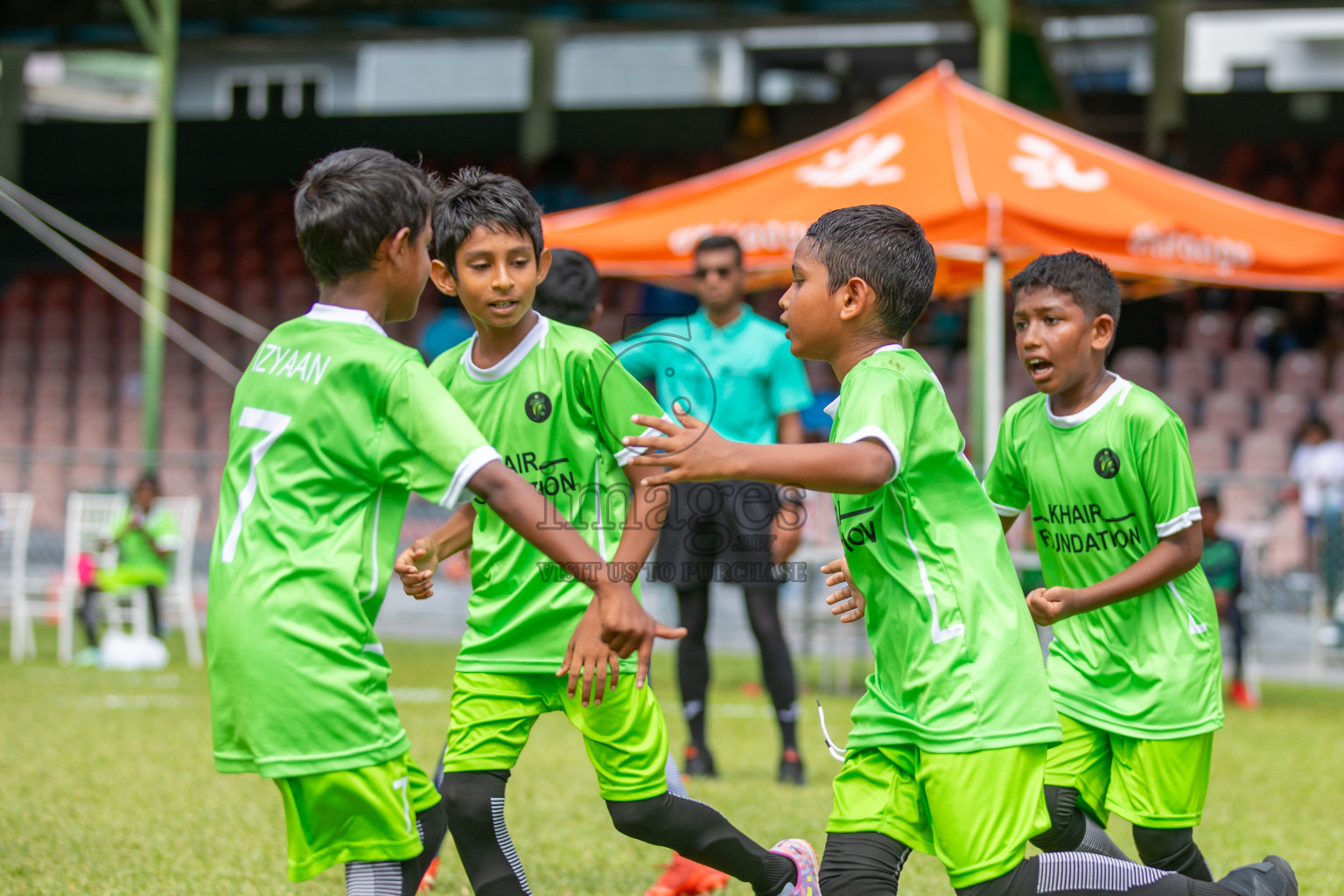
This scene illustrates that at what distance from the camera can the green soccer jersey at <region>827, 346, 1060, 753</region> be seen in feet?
8.18

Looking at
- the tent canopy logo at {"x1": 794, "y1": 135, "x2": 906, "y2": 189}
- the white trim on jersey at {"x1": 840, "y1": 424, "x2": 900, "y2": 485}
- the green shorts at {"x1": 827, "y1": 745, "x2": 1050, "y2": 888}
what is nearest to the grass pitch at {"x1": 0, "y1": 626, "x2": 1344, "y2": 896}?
the green shorts at {"x1": 827, "y1": 745, "x2": 1050, "y2": 888}

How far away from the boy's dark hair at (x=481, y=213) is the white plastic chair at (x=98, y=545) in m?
7.48

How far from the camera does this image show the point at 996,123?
297 inches

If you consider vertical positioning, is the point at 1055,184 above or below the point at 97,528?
above

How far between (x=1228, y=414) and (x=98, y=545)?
928 centimetres

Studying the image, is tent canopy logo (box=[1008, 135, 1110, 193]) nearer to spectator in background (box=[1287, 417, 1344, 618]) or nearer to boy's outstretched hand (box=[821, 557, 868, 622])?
spectator in background (box=[1287, 417, 1344, 618])

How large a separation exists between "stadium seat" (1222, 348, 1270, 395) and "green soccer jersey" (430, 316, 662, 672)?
35.3 feet

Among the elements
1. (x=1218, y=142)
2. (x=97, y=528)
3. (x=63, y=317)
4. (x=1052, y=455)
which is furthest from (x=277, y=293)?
(x=1052, y=455)

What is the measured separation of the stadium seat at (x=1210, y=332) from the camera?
523 inches

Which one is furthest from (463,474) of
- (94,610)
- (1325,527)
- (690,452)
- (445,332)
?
(445,332)

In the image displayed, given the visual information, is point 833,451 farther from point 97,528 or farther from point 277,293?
point 277,293

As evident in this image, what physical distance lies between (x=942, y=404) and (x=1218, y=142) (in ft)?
51.6

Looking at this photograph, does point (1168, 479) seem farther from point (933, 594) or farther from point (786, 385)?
point (786, 385)

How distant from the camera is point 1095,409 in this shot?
130 inches
